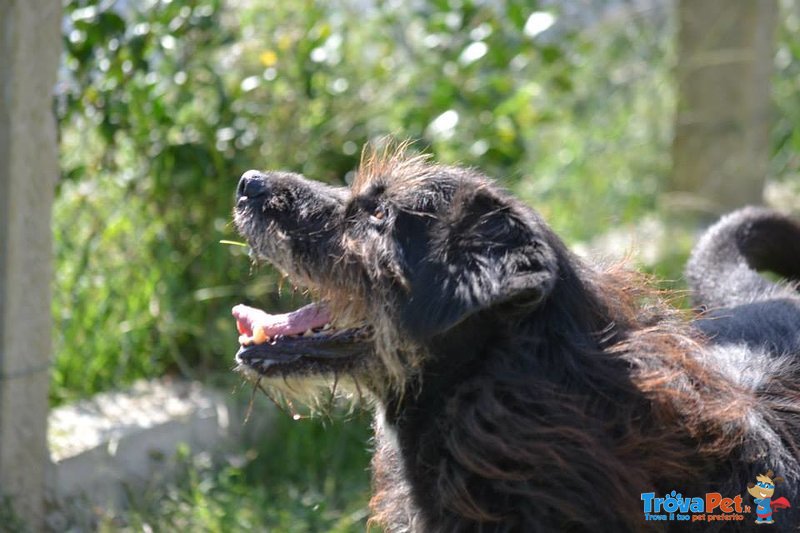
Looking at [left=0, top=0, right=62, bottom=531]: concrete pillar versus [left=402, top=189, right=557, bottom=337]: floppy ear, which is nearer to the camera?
[left=402, top=189, right=557, bottom=337]: floppy ear

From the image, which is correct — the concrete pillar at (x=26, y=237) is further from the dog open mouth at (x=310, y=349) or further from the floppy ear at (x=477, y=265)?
the floppy ear at (x=477, y=265)

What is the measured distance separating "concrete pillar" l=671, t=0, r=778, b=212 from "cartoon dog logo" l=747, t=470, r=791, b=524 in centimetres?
391

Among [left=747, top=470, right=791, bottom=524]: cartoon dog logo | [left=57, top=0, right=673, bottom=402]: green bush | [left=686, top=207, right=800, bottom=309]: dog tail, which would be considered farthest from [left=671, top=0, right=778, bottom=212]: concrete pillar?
[left=747, top=470, right=791, bottom=524]: cartoon dog logo

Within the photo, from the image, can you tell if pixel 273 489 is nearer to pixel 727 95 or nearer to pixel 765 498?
pixel 765 498

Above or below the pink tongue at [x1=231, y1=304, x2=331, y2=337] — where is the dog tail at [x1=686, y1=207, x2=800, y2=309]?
below

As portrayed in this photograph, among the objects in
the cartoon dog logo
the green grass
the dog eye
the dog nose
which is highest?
the dog nose

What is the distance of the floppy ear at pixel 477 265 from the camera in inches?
101

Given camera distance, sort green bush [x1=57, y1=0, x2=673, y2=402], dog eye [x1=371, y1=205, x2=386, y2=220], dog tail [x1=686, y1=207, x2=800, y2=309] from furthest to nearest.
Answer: green bush [x1=57, y1=0, x2=673, y2=402], dog tail [x1=686, y1=207, x2=800, y2=309], dog eye [x1=371, y1=205, x2=386, y2=220]

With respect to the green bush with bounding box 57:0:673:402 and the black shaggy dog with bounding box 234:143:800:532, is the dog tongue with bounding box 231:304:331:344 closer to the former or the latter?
the black shaggy dog with bounding box 234:143:800:532

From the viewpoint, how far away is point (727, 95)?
21.7ft

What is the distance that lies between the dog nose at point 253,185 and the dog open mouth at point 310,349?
0.37 meters

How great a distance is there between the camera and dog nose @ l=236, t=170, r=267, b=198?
9.94 ft

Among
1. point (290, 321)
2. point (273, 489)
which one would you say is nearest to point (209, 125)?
point (273, 489)

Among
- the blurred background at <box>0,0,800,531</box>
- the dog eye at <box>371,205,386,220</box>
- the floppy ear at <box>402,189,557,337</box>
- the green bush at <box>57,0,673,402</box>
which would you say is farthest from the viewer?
the green bush at <box>57,0,673,402</box>
